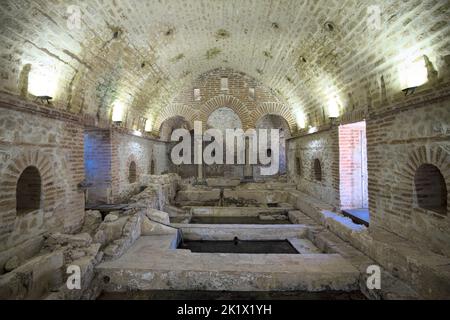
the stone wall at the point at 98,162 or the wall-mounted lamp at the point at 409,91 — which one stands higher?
the wall-mounted lamp at the point at 409,91

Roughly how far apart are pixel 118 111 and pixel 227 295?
611cm

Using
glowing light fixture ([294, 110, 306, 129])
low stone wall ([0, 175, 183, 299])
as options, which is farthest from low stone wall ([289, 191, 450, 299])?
glowing light fixture ([294, 110, 306, 129])

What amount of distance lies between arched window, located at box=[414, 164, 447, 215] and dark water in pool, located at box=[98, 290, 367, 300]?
6.28ft

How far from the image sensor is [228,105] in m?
12.4

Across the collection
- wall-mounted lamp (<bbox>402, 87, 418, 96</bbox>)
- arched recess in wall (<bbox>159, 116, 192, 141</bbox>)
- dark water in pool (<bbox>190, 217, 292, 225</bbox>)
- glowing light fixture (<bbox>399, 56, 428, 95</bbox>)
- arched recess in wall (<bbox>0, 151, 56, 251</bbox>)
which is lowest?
dark water in pool (<bbox>190, 217, 292, 225</bbox>)

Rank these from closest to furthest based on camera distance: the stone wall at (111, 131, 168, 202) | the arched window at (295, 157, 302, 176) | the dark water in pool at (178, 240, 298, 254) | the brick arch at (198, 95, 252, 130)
Answer: 1. the dark water in pool at (178, 240, 298, 254)
2. the stone wall at (111, 131, 168, 202)
3. the arched window at (295, 157, 302, 176)
4. the brick arch at (198, 95, 252, 130)

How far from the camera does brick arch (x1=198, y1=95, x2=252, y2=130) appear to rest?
1223cm

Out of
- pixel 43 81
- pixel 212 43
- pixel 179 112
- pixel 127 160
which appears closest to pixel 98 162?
pixel 127 160

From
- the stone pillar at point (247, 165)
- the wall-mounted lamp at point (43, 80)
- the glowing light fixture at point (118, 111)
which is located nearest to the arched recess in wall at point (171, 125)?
the stone pillar at point (247, 165)

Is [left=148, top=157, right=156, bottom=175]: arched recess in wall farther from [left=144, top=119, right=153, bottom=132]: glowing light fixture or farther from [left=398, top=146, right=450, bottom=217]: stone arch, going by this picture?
[left=398, top=146, right=450, bottom=217]: stone arch

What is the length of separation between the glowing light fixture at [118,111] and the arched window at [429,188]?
24.3 ft

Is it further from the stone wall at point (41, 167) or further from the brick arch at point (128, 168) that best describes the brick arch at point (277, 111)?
the stone wall at point (41, 167)

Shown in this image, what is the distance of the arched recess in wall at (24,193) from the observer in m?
3.79
